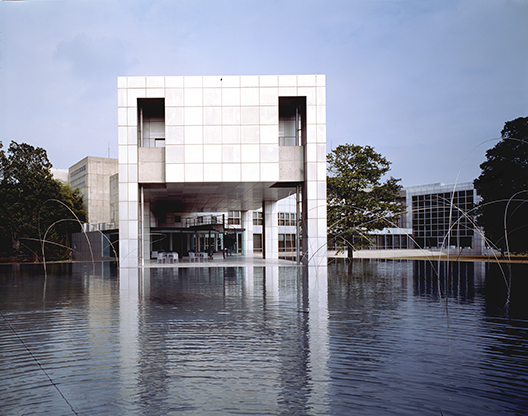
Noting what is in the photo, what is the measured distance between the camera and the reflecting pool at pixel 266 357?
5230 millimetres

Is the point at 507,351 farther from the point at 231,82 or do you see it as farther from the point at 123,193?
the point at 123,193

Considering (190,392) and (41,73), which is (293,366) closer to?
(190,392)

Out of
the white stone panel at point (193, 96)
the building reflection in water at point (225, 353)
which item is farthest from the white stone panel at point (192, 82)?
the building reflection in water at point (225, 353)

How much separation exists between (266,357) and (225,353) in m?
0.71

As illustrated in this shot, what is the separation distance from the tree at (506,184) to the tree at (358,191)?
8.41m

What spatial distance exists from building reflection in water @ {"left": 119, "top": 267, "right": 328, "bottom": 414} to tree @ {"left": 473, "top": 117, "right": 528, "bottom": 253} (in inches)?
1299

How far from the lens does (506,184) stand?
42.7 metres

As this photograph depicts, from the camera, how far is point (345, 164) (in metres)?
42.7

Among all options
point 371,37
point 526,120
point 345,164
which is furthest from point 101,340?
point 526,120

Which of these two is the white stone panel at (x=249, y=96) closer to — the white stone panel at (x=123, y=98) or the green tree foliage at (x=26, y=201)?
the white stone panel at (x=123, y=98)

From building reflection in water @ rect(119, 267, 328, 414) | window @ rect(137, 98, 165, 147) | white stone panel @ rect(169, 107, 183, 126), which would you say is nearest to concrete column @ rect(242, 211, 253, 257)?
window @ rect(137, 98, 165, 147)

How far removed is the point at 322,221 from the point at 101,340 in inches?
949

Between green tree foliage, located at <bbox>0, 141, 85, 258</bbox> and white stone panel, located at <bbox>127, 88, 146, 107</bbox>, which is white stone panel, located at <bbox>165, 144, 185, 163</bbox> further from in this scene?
green tree foliage, located at <bbox>0, 141, 85, 258</bbox>

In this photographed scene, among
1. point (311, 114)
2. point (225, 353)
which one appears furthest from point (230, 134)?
point (225, 353)
